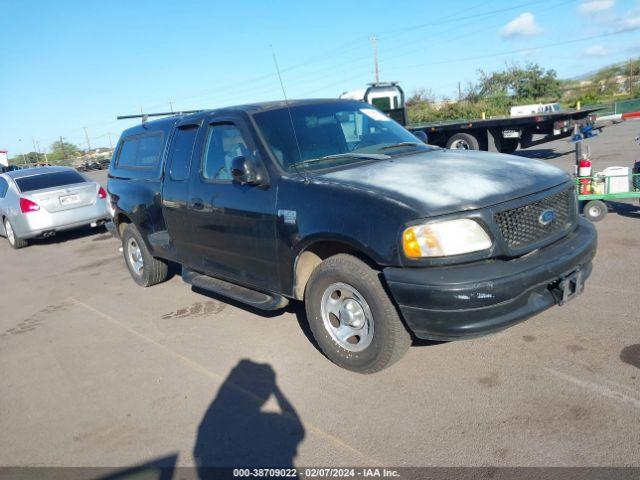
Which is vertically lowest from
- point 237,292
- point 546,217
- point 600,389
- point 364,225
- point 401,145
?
point 600,389

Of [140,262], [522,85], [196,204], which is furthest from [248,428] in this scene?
[522,85]

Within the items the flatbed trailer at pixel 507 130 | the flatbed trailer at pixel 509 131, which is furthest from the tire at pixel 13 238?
the flatbed trailer at pixel 509 131

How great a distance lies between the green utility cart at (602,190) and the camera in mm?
6918

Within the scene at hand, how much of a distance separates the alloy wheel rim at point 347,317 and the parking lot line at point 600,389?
126cm

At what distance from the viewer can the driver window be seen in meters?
4.45

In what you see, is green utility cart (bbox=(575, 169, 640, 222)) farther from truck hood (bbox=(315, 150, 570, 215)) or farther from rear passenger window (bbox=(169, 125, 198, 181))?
rear passenger window (bbox=(169, 125, 198, 181))

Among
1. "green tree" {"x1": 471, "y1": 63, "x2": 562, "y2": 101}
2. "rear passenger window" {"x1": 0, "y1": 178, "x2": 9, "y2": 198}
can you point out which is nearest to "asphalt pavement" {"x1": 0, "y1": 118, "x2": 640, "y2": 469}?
"rear passenger window" {"x1": 0, "y1": 178, "x2": 9, "y2": 198}

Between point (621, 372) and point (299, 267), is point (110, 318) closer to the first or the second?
point (299, 267)

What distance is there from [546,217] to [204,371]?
2.76 m

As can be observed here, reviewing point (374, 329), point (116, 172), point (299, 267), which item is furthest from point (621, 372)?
point (116, 172)

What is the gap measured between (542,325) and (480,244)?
1.45 metres

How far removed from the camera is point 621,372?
338 centimetres

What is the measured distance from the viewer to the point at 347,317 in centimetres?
370

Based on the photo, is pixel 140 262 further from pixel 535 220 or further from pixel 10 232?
pixel 10 232
